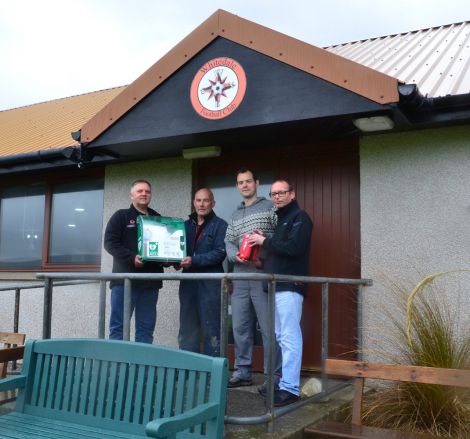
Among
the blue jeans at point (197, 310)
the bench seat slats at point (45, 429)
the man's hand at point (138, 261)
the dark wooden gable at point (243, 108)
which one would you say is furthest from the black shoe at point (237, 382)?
the dark wooden gable at point (243, 108)

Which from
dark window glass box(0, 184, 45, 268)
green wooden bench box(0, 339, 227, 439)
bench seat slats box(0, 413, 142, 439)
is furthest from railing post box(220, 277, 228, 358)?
dark window glass box(0, 184, 45, 268)

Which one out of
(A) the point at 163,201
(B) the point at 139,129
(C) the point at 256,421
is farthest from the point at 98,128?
(C) the point at 256,421

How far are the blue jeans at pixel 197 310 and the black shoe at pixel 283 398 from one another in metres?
0.80

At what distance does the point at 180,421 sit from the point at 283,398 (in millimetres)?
1581

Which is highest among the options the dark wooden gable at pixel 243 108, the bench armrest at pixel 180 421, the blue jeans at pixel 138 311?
the dark wooden gable at pixel 243 108

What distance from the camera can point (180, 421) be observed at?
2.31 metres

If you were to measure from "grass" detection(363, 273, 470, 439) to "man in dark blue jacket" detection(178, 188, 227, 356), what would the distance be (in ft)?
4.73

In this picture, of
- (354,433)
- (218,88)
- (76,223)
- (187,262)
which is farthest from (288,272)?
(76,223)

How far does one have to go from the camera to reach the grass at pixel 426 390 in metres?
3.73

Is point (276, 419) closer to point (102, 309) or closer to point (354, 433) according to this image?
point (354, 433)

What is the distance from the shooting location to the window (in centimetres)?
677

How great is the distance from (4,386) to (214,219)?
223cm

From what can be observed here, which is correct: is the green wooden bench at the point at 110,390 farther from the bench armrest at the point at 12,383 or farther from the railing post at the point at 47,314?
the railing post at the point at 47,314

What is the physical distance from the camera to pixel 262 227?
14.5 feet
